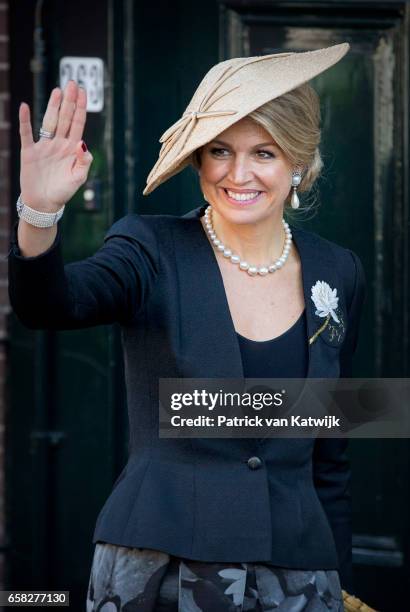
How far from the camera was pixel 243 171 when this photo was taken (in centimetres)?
278

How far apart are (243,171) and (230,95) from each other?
0.18 m

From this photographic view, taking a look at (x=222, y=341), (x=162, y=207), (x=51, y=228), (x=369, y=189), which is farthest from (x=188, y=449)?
(x=369, y=189)

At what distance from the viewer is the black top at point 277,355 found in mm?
2744

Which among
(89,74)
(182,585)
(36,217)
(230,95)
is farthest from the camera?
(89,74)

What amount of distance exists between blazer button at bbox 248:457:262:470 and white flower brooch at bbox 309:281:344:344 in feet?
1.16

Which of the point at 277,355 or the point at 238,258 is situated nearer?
the point at 277,355

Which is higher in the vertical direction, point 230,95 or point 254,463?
point 230,95

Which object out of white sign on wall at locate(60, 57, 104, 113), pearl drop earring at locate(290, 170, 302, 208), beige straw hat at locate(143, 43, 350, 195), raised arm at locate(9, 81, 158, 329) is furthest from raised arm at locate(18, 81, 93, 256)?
white sign on wall at locate(60, 57, 104, 113)

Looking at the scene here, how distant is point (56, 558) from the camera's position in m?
4.47

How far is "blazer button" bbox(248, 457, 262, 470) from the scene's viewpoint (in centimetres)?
271

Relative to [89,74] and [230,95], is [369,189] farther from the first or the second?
[230,95]

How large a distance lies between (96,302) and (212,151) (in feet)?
1.76

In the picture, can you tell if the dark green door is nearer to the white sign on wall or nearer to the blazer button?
the white sign on wall

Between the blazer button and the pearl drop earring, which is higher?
the pearl drop earring
